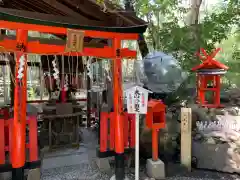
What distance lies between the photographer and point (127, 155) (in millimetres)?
5301

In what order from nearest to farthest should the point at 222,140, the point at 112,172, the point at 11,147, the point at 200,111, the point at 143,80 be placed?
the point at 11,147 < the point at 112,172 < the point at 222,140 < the point at 200,111 < the point at 143,80

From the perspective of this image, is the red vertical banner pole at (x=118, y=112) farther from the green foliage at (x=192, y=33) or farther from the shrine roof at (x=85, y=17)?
the green foliage at (x=192, y=33)

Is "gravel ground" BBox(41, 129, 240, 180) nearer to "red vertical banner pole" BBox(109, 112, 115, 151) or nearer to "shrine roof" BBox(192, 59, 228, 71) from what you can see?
"red vertical banner pole" BBox(109, 112, 115, 151)

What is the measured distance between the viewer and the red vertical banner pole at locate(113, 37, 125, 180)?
179 inches

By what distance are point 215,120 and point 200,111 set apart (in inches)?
22.0

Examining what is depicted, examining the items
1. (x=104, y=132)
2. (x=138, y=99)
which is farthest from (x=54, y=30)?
(x=104, y=132)

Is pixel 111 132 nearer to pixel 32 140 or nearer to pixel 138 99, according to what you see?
pixel 138 99

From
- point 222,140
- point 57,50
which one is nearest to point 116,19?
point 57,50

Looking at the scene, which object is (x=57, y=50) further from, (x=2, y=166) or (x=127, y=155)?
(x=127, y=155)

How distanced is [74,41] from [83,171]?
9.15ft

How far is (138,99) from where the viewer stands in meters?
4.09

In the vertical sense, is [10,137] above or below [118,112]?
below

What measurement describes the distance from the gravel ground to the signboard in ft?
5.48

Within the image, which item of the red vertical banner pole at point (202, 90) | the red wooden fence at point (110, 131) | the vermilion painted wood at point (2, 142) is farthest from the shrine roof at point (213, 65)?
the vermilion painted wood at point (2, 142)
